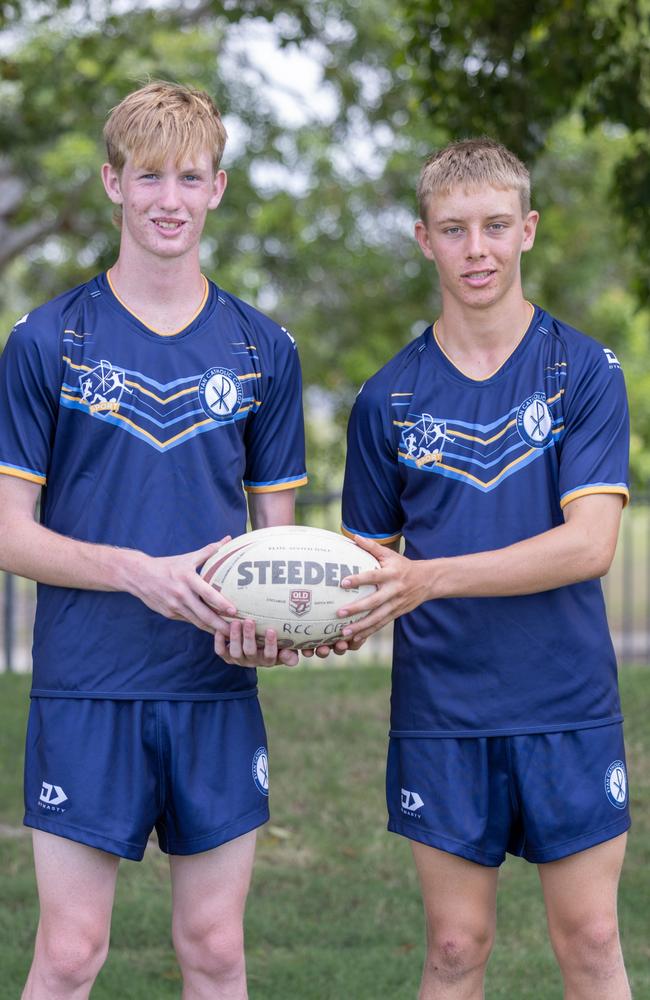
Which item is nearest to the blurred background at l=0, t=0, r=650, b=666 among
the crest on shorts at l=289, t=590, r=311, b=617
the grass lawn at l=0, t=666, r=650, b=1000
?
the grass lawn at l=0, t=666, r=650, b=1000

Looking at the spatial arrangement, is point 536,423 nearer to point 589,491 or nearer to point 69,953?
point 589,491

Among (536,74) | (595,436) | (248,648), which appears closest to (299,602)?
(248,648)

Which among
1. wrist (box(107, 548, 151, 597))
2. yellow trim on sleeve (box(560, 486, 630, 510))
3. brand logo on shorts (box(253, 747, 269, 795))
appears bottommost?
brand logo on shorts (box(253, 747, 269, 795))

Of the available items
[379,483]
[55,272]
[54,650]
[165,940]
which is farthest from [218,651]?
[55,272]

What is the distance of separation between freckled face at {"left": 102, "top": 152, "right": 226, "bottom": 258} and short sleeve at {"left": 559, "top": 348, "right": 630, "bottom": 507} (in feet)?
3.51

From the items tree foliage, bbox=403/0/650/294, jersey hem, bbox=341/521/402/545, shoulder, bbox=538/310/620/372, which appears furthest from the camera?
tree foliage, bbox=403/0/650/294

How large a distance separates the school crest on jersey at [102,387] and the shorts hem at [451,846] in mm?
1353

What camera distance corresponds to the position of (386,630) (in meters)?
16.8

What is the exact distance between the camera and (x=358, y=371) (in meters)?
15.6

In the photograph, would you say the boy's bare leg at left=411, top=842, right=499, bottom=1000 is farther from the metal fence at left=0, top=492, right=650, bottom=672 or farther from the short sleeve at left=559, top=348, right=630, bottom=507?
the metal fence at left=0, top=492, right=650, bottom=672

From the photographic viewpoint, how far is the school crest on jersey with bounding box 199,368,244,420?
10.7ft

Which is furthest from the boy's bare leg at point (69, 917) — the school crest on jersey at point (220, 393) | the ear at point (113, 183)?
the ear at point (113, 183)

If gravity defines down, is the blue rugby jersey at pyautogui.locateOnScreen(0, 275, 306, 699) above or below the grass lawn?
above

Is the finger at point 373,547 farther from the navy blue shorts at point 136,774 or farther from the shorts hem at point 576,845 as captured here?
the shorts hem at point 576,845
